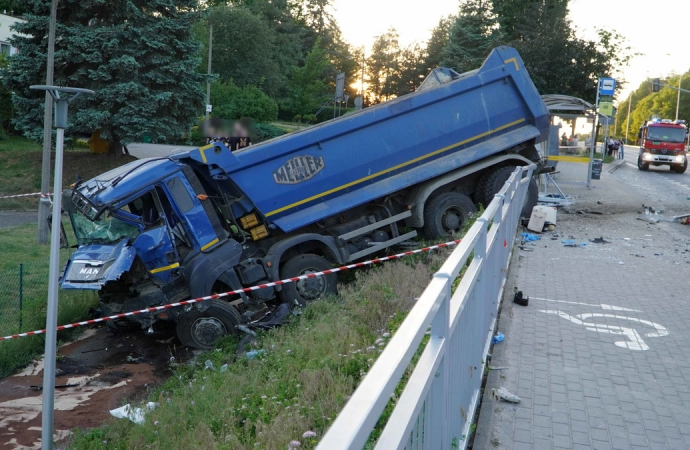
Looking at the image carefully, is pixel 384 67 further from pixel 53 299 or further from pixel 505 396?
pixel 505 396

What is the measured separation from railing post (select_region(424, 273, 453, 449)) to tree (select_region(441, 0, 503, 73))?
45.4 m

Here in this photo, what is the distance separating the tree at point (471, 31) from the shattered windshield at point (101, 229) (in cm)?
3978

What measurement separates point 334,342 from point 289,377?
590mm

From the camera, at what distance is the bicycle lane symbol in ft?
20.9

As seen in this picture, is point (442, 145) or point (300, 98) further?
point (300, 98)

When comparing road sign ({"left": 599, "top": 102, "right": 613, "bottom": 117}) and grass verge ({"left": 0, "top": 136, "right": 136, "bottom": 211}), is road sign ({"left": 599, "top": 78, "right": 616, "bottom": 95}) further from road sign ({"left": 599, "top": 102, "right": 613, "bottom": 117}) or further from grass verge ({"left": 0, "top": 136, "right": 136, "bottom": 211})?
grass verge ({"left": 0, "top": 136, "right": 136, "bottom": 211})

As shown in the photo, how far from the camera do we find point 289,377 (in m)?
5.87

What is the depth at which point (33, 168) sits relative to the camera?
26094 millimetres

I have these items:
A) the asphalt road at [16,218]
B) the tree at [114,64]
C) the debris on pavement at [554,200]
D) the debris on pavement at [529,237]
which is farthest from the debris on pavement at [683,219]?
the tree at [114,64]

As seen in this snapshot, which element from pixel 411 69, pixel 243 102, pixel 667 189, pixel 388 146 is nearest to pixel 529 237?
pixel 388 146

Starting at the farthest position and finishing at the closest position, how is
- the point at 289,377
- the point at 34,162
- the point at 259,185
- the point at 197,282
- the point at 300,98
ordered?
1. the point at 300,98
2. the point at 34,162
3. the point at 259,185
4. the point at 197,282
5. the point at 289,377

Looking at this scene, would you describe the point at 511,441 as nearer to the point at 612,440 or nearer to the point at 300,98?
the point at 612,440

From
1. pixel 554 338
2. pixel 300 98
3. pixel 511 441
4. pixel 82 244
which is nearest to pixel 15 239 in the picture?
pixel 82 244

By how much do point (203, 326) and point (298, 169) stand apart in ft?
8.80
